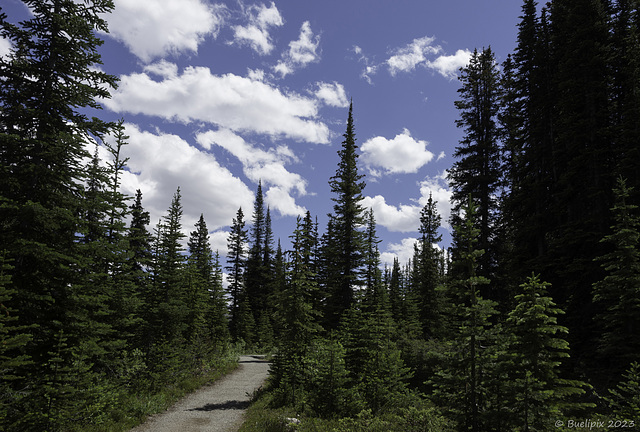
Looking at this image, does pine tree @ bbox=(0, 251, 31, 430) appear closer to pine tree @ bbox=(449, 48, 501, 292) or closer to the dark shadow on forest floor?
the dark shadow on forest floor

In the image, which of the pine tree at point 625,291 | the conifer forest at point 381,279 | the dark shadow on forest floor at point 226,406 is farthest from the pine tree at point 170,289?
the pine tree at point 625,291

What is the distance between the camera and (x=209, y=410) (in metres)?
14.0

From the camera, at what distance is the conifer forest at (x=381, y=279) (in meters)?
8.23

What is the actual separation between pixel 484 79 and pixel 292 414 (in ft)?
90.0

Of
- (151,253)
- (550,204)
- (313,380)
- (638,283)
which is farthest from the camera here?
(550,204)

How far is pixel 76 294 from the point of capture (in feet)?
32.2

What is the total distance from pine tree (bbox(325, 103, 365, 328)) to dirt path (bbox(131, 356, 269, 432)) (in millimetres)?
8131

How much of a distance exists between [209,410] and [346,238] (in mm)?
14940

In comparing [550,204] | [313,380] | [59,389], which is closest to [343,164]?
[550,204]

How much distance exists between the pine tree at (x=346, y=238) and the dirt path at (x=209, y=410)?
813 centimetres

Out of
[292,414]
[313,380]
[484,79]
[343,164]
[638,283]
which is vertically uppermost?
[484,79]

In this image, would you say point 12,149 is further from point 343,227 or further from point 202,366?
point 343,227

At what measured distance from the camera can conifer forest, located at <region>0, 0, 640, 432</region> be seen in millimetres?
8234

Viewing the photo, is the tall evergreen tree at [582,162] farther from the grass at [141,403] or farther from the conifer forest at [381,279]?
the grass at [141,403]
